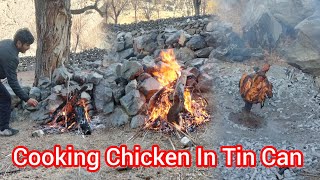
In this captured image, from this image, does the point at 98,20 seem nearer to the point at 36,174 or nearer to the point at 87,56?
the point at 87,56

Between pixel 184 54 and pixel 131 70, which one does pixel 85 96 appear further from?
→ pixel 184 54

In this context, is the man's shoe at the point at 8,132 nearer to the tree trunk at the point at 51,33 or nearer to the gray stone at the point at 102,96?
the gray stone at the point at 102,96

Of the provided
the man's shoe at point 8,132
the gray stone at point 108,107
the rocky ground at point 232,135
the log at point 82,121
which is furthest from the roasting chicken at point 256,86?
the man's shoe at point 8,132

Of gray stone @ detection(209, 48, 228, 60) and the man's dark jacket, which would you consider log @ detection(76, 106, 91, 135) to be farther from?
gray stone @ detection(209, 48, 228, 60)

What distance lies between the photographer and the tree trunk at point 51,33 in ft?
22.7

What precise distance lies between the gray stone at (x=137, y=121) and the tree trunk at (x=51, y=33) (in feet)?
8.82

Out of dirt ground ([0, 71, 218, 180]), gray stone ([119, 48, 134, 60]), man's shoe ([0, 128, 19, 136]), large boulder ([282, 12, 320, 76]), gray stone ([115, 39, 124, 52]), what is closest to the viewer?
dirt ground ([0, 71, 218, 180])

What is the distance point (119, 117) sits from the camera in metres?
5.85

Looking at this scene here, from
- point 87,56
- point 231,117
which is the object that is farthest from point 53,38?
point 87,56

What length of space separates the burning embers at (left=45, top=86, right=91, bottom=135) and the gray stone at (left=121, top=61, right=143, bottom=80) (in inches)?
34.4

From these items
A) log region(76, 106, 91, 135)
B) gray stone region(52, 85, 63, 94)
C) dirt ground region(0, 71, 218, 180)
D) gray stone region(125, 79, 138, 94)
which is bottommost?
dirt ground region(0, 71, 218, 180)

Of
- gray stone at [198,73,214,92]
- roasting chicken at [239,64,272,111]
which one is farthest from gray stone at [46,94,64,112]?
roasting chicken at [239,64,272,111]

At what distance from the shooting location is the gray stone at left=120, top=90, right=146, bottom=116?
5.73 metres

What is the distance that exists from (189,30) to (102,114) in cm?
849
